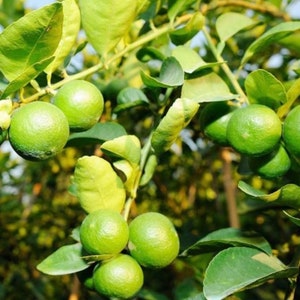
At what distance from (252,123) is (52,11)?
0.44 m

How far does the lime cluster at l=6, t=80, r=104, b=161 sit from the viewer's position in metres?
0.89

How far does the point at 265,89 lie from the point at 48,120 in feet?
1.51

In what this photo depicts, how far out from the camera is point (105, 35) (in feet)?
3.67

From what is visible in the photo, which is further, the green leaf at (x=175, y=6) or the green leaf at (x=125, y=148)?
the green leaf at (x=175, y=6)

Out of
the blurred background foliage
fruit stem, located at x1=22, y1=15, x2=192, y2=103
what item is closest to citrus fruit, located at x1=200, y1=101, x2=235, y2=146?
fruit stem, located at x1=22, y1=15, x2=192, y2=103

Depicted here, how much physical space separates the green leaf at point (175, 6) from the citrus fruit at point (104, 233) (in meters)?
0.58

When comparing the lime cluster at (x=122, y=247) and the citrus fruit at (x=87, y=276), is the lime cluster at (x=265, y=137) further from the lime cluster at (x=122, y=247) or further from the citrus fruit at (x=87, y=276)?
the citrus fruit at (x=87, y=276)

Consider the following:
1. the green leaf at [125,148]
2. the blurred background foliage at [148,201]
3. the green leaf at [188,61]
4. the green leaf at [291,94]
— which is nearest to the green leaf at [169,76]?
the green leaf at [188,61]

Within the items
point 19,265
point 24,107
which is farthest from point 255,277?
point 19,265

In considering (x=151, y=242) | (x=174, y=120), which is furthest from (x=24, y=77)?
(x=151, y=242)

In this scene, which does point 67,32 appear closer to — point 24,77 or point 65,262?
point 24,77

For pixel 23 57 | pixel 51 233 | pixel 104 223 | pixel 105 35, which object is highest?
pixel 23 57

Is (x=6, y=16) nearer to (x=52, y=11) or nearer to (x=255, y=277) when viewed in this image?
(x=52, y=11)

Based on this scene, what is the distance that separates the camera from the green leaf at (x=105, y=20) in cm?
107
